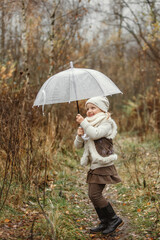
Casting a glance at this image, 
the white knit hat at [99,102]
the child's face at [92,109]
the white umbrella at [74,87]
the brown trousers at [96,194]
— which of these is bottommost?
the brown trousers at [96,194]

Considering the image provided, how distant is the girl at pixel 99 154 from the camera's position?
300 centimetres

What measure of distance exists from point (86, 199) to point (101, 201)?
1.41 m

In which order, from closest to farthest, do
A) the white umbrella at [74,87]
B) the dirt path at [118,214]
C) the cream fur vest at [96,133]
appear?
the white umbrella at [74,87], the cream fur vest at [96,133], the dirt path at [118,214]

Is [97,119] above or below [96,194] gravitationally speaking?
above

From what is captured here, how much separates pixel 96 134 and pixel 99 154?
0.25m

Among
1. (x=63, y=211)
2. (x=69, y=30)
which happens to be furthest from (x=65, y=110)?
(x=63, y=211)

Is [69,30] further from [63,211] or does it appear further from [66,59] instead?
[63,211]

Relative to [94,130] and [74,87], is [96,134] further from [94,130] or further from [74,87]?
[74,87]

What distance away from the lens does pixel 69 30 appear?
7395 mm

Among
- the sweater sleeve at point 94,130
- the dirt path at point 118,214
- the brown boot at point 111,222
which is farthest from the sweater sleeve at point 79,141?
the dirt path at point 118,214

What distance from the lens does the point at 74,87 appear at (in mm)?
2898

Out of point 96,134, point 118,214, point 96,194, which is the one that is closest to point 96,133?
point 96,134

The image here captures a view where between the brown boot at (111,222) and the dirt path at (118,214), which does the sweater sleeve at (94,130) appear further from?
the dirt path at (118,214)

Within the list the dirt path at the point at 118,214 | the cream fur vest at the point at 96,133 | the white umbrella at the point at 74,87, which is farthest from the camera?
the dirt path at the point at 118,214
